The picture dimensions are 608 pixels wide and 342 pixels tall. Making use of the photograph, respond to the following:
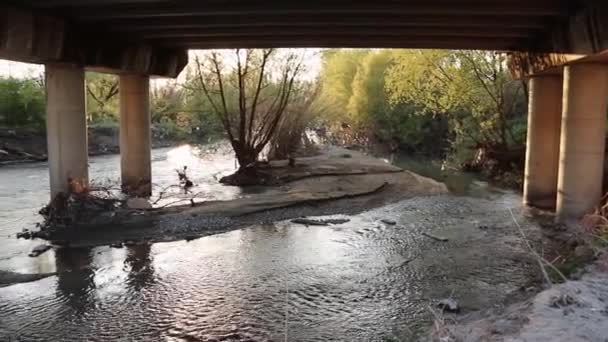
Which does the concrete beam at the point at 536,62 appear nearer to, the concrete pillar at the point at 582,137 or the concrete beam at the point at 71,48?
the concrete pillar at the point at 582,137

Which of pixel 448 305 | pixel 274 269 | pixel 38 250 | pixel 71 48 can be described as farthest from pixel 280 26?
pixel 448 305

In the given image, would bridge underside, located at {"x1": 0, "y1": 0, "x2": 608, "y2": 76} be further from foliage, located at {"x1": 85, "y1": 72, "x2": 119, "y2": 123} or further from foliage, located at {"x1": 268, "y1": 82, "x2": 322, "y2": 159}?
foliage, located at {"x1": 85, "y1": 72, "x2": 119, "y2": 123}

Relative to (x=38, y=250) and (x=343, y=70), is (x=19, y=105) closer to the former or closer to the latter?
(x=343, y=70)

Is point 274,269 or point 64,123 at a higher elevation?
point 64,123

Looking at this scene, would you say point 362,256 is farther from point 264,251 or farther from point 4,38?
point 4,38

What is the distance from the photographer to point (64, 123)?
13727 millimetres

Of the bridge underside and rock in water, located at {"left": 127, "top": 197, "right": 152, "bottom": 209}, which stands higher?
the bridge underside

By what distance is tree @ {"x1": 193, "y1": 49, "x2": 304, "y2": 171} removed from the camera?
20.9m

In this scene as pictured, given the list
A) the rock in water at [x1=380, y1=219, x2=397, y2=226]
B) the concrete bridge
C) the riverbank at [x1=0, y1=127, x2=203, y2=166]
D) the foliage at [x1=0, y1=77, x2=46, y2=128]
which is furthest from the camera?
the foliage at [x1=0, y1=77, x2=46, y2=128]

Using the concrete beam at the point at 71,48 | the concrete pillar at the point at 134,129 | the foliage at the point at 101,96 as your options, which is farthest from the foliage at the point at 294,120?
the foliage at the point at 101,96

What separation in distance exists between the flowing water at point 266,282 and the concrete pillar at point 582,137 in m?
1.77

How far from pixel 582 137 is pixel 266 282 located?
8.62 meters

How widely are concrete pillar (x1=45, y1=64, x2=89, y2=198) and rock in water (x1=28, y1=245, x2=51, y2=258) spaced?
321 centimetres

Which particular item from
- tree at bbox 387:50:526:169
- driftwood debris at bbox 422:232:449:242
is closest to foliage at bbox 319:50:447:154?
tree at bbox 387:50:526:169
